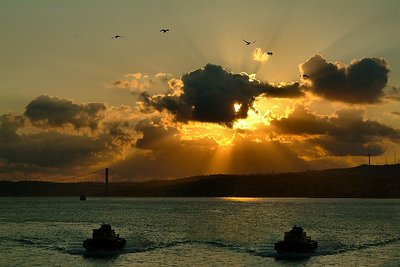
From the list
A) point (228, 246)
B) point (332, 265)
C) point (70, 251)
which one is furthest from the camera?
point (228, 246)

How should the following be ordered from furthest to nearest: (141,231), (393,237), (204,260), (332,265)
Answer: (141,231) → (393,237) → (204,260) → (332,265)

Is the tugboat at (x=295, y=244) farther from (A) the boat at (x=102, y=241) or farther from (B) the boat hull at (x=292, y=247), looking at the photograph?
(A) the boat at (x=102, y=241)

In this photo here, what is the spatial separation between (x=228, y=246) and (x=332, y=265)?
104 feet

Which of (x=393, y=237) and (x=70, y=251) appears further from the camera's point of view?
(x=393, y=237)

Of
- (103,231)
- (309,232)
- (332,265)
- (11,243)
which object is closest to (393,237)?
(309,232)

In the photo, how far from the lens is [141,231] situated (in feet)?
520

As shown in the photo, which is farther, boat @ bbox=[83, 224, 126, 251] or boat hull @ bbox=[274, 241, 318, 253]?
boat @ bbox=[83, 224, 126, 251]

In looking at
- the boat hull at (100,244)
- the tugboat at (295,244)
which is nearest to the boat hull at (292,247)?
the tugboat at (295,244)

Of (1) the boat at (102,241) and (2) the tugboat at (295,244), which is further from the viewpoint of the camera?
(1) the boat at (102,241)

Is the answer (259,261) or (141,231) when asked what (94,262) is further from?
(141,231)

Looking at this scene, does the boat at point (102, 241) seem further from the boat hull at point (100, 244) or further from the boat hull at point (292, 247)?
the boat hull at point (292, 247)

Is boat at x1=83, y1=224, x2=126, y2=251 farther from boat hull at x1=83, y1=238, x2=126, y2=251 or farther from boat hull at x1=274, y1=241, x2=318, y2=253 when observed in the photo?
boat hull at x1=274, y1=241, x2=318, y2=253

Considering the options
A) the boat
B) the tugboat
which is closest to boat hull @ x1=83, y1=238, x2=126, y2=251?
the boat

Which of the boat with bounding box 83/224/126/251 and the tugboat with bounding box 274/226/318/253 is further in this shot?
the boat with bounding box 83/224/126/251
